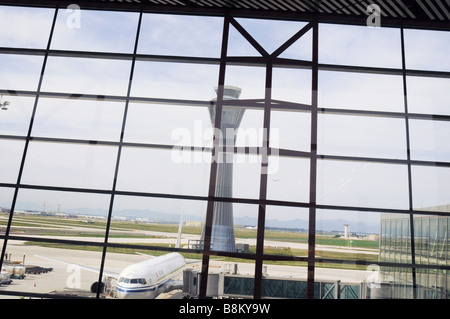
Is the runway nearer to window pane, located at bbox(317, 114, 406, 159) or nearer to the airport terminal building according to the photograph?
the airport terminal building

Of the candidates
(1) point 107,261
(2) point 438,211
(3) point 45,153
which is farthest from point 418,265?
(3) point 45,153

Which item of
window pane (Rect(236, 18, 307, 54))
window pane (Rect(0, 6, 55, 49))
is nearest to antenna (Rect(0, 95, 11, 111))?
window pane (Rect(0, 6, 55, 49))

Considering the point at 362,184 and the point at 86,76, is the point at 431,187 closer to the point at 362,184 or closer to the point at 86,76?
the point at 362,184

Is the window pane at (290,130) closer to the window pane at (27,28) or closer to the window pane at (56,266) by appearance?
the window pane at (56,266)

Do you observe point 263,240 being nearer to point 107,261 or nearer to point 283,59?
point 107,261

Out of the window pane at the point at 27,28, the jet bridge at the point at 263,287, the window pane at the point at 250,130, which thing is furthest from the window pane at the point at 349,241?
the window pane at the point at 27,28

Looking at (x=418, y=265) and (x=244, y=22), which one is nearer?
(x=418, y=265)

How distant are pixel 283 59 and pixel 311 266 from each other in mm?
3264

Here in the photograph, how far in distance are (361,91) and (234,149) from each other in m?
2.24

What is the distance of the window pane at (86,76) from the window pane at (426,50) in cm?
457

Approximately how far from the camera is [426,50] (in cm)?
514

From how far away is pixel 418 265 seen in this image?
458 centimetres

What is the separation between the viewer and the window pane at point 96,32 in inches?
206

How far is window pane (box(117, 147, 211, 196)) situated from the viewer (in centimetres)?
477
